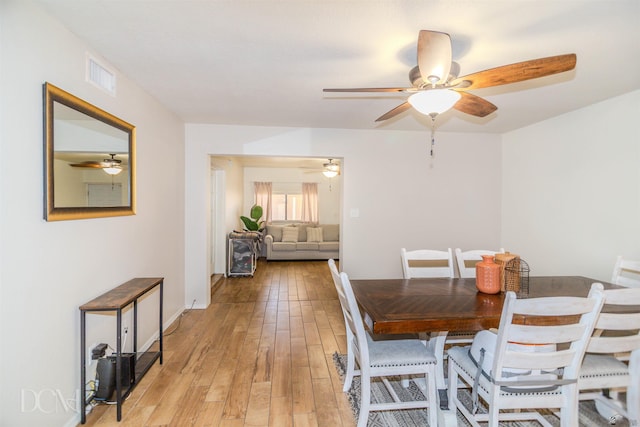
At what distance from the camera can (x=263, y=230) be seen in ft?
24.5

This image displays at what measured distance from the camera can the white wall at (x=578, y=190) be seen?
103 inches

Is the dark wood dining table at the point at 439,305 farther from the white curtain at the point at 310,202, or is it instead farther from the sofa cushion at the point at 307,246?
the white curtain at the point at 310,202

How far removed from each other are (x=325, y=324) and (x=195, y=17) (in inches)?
117

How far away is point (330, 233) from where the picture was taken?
748cm

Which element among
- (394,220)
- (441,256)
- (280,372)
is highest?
(394,220)

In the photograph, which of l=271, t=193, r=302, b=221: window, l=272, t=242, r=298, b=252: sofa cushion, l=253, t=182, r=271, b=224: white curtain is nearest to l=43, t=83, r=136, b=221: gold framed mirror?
l=272, t=242, r=298, b=252: sofa cushion

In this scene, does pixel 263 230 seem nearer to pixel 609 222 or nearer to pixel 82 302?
pixel 82 302

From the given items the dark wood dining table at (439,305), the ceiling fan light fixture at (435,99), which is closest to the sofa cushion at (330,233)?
the dark wood dining table at (439,305)

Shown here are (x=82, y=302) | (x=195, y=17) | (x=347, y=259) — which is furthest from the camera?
(x=347, y=259)

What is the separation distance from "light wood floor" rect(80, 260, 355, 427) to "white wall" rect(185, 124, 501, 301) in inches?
29.9

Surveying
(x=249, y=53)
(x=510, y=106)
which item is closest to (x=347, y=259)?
(x=510, y=106)

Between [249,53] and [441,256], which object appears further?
[441,256]

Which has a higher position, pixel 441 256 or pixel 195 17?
pixel 195 17

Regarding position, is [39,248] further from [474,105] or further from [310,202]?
[310,202]
